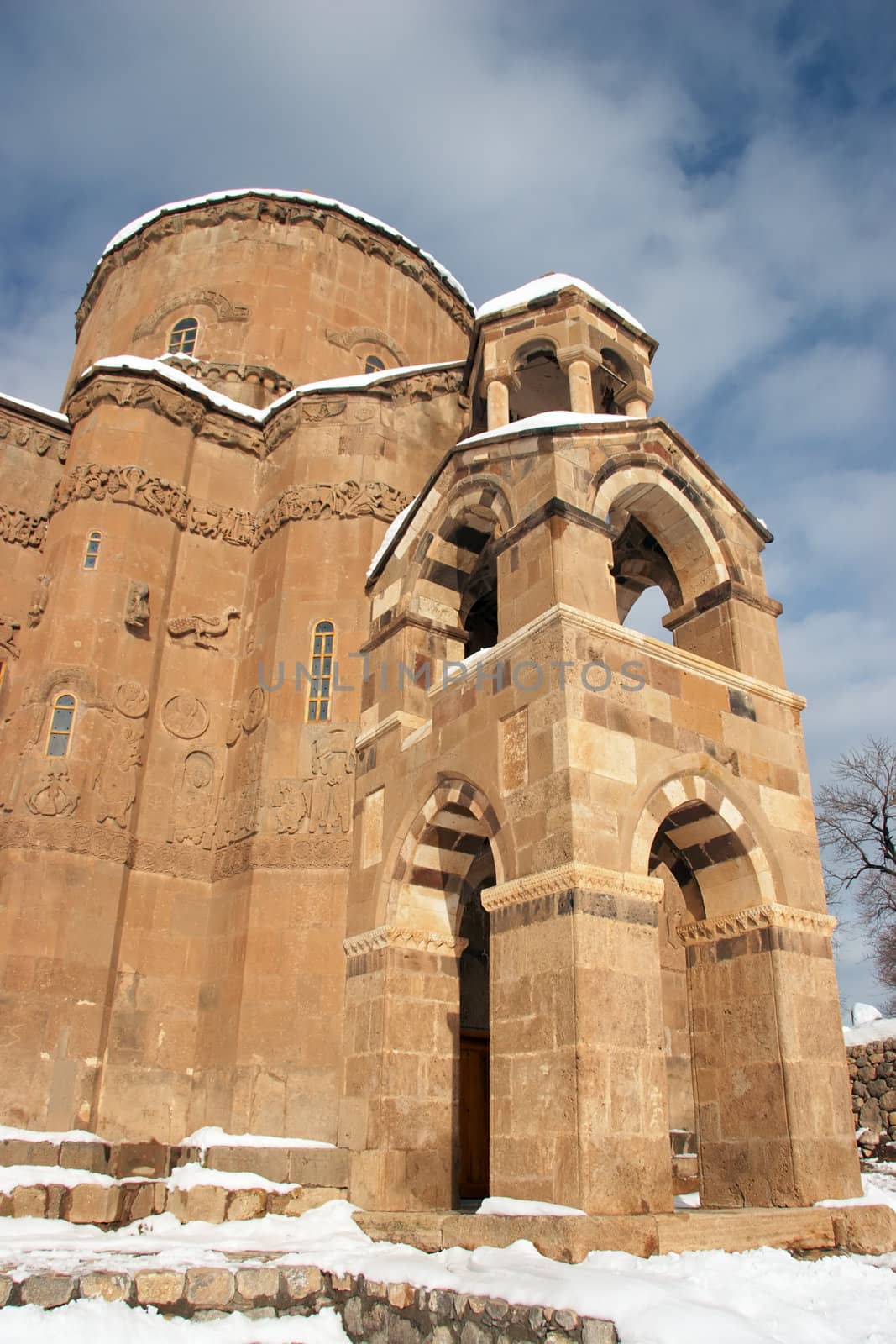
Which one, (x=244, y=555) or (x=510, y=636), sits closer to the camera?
(x=510, y=636)

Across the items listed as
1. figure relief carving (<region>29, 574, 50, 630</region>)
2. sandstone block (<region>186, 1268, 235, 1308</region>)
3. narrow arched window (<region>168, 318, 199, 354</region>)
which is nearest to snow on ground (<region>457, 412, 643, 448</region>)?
figure relief carving (<region>29, 574, 50, 630</region>)

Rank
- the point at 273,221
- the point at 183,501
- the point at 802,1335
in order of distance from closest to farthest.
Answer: the point at 802,1335 < the point at 183,501 < the point at 273,221

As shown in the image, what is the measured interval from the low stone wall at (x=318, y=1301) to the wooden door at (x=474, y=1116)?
4.63 meters

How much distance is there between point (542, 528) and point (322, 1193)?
23.5 ft

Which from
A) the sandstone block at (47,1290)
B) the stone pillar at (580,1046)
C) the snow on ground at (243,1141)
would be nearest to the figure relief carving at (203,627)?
the snow on ground at (243,1141)

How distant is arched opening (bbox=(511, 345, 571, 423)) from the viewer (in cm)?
1585

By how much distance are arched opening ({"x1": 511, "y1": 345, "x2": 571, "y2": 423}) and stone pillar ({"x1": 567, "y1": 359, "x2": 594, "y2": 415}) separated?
1971 millimetres

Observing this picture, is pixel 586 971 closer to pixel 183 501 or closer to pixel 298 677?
pixel 298 677

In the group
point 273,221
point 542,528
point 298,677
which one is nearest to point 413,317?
point 273,221

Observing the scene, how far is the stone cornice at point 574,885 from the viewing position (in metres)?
8.81

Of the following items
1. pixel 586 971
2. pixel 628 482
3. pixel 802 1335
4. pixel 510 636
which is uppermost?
pixel 628 482

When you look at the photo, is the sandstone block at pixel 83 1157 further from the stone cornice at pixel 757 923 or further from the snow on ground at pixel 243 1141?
the stone cornice at pixel 757 923

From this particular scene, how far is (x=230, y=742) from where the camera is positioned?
13.8m

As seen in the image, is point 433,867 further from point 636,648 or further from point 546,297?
point 546,297
